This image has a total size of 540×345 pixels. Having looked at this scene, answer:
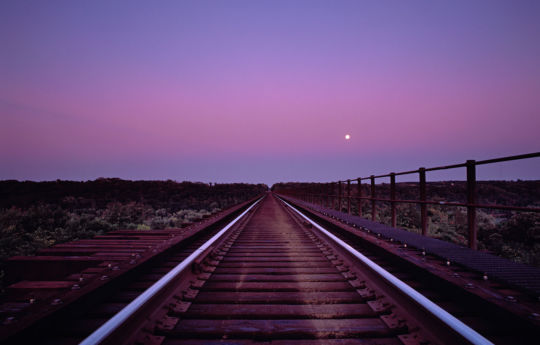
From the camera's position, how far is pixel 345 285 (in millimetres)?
3305

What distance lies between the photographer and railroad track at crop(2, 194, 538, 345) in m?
2.10

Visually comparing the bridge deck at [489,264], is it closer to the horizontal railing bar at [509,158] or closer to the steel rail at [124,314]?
the horizontal railing bar at [509,158]

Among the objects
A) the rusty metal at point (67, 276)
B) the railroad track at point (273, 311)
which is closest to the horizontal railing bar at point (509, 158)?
the railroad track at point (273, 311)

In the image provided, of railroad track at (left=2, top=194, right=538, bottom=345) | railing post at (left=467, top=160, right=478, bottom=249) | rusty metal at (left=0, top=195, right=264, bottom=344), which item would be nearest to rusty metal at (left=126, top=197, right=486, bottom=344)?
railroad track at (left=2, top=194, right=538, bottom=345)

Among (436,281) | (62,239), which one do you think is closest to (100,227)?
(62,239)

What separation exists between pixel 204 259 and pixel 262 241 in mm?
2389

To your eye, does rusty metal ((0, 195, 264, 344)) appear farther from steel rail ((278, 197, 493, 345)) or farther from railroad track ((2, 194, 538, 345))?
steel rail ((278, 197, 493, 345))

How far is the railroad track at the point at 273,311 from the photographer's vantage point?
2.10 meters

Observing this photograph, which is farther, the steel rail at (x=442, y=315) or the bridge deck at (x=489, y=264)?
the bridge deck at (x=489, y=264)

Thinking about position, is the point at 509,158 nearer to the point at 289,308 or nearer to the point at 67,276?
the point at 289,308

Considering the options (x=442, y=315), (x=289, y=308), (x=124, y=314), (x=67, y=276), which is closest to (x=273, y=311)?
(x=289, y=308)

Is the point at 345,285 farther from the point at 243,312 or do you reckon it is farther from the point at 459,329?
the point at 459,329

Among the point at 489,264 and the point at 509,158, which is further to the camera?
the point at 509,158

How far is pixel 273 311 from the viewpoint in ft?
8.59
